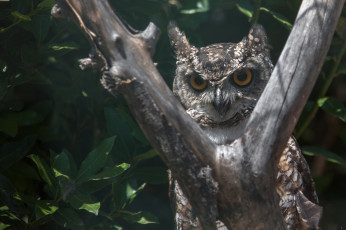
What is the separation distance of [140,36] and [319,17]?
670 millimetres

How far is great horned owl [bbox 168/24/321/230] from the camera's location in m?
2.25

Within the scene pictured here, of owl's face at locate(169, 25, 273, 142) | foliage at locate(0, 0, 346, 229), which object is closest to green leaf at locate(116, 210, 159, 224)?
foliage at locate(0, 0, 346, 229)

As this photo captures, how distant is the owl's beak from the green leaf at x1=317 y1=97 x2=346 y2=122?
742 mm

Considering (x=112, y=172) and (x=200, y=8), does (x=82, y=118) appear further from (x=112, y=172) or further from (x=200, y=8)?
(x=200, y=8)

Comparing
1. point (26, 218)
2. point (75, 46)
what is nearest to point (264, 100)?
point (75, 46)

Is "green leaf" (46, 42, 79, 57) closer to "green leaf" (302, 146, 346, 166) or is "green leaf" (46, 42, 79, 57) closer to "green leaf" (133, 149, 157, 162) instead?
"green leaf" (133, 149, 157, 162)

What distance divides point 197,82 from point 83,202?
0.80 meters

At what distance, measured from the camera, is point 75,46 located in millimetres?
2406

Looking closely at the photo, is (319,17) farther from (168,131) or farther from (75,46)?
(75,46)

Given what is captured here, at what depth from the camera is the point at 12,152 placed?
2242 mm

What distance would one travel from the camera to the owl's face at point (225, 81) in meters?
2.25

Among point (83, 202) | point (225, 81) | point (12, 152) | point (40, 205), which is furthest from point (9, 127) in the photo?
point (225, 81)

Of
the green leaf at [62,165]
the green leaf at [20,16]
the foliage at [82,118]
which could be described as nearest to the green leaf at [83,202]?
the foliage at [82,118]

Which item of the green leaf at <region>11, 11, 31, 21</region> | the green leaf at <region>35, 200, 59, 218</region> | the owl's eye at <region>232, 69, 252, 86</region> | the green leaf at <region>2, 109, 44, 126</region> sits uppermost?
the green leaf at <region>11, 11, 31, 21</region>
